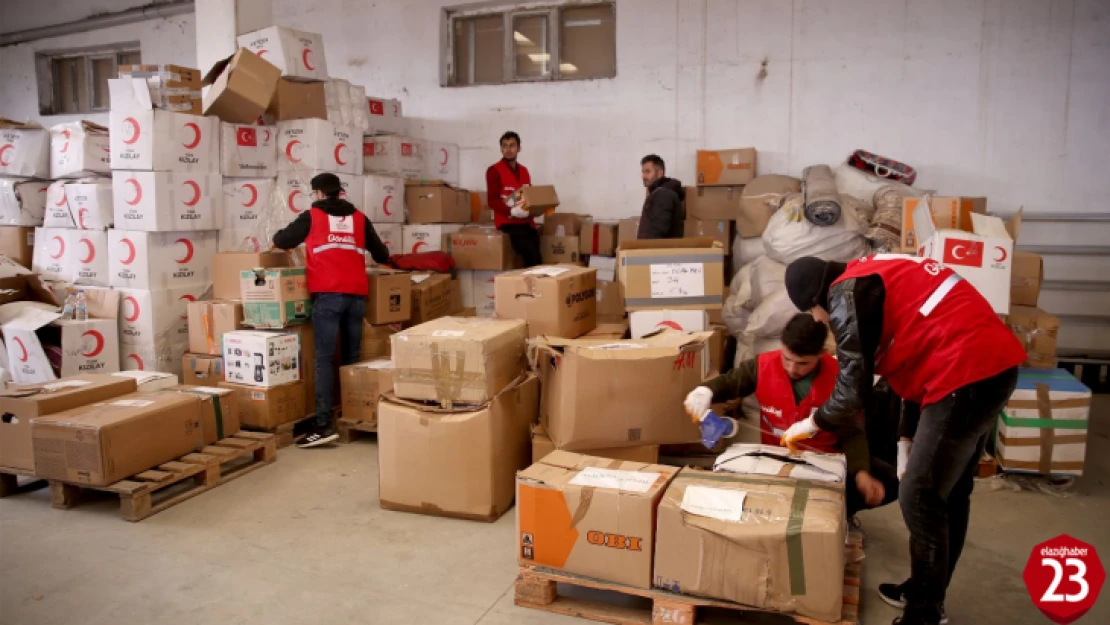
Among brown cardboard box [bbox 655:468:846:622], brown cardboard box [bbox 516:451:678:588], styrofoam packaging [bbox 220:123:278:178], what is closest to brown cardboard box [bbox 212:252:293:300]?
styrofoam packaging [bbox 220:123:278:178]

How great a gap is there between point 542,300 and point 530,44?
4054mm

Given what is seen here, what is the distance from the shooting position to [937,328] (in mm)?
2117

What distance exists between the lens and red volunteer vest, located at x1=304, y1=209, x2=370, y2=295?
4363 millimetres

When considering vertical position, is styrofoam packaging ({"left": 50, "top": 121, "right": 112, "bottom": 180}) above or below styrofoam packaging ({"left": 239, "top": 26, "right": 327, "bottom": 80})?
below

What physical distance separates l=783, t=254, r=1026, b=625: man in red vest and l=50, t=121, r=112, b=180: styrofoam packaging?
482cm

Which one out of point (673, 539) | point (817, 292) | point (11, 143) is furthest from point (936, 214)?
point (11, 143)

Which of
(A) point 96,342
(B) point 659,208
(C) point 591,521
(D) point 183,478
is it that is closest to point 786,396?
(C) point 591,521

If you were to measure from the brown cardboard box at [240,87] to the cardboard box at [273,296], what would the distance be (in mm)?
1329

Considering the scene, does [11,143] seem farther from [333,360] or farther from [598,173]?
[598,173]

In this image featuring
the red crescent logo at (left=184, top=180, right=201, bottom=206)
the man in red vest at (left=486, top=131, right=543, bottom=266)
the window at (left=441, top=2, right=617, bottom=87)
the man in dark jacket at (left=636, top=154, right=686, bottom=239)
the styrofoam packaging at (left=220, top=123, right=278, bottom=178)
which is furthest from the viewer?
the window at (left=441, top=2, right=617, bottom=87)

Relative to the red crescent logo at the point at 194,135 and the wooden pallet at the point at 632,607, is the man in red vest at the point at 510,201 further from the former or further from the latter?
the wooden pallet at the point at 632,607

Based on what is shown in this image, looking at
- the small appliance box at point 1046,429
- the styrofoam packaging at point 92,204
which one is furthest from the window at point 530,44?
the small appliance box at point 1046,429

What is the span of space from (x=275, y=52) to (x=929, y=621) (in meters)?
5.25

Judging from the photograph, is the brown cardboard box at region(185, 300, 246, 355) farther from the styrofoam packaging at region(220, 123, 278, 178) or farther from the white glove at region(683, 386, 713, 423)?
the white glove at region(683, 386, 713, 423)
